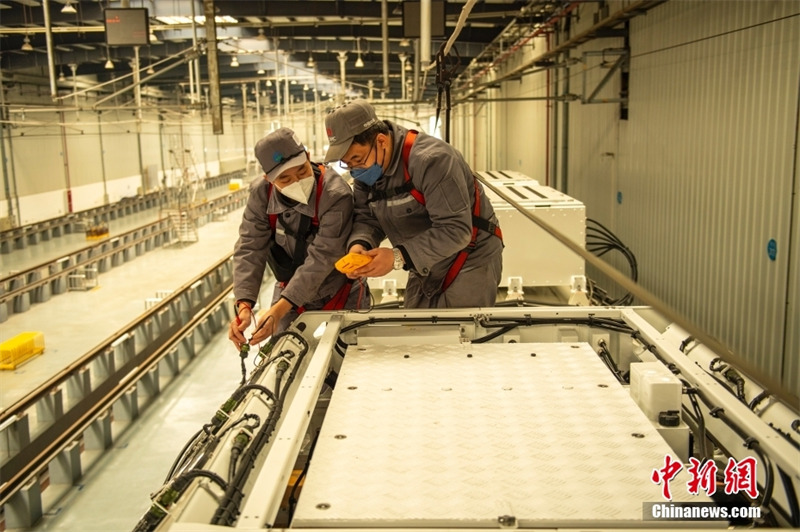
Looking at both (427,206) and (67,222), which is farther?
(67,222)

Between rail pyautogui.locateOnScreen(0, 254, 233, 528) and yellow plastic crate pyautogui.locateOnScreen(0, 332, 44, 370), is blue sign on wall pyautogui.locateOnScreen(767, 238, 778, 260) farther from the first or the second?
yellow plastic crate pyautogui.locateOnScreen(0, 332, 44, 370)

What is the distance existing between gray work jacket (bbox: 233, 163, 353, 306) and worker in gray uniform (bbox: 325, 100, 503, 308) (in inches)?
4.9

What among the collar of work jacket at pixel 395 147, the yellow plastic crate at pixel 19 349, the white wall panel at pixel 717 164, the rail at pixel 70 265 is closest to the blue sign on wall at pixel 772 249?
the white wall panel at pixel 717 164

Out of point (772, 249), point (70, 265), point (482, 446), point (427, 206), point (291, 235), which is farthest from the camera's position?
point (70, 265)

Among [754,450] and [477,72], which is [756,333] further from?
[477,72]

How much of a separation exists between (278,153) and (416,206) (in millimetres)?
795

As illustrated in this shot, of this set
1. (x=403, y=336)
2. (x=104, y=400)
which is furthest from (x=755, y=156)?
(x=104, y=400)

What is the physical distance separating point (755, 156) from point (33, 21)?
1331 centimetres

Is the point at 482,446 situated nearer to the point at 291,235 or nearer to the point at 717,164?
the point at 291,235

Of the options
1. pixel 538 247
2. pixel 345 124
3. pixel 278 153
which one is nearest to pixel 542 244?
pixel 538 247

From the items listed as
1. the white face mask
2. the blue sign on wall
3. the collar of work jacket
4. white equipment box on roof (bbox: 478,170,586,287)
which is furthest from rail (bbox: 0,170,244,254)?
the blue sign on wall

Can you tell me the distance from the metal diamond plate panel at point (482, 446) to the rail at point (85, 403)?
4.03m

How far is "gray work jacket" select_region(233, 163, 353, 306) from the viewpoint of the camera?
13.6ft

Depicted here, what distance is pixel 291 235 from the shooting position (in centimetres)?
444
